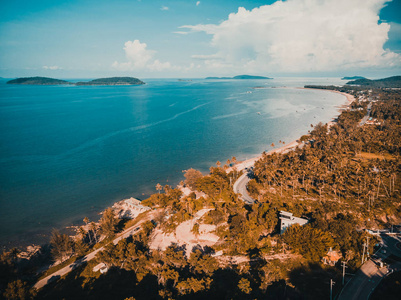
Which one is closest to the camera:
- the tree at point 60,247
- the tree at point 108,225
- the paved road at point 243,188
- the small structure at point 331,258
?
the small structure at point 331,258

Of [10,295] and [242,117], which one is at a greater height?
[242,117]

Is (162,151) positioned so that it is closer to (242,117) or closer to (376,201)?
(376,201)

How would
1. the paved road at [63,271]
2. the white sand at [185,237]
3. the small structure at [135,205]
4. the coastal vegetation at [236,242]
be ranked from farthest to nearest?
the small structure at [135,205] → the white sand at [185,237] → the paved road at [63,271] → the coastal vegetation at [236,242]

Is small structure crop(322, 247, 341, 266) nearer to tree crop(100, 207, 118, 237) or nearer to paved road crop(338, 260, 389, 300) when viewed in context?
paved road crop(338, 260, 389, 300)

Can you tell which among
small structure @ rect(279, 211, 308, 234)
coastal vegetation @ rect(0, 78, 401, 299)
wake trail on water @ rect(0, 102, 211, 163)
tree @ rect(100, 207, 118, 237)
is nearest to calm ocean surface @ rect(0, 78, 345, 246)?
wake trail on water @ rect(0, 102, 211, 163)

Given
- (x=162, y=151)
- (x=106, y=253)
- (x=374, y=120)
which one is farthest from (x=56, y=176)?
(x=374, y=120)

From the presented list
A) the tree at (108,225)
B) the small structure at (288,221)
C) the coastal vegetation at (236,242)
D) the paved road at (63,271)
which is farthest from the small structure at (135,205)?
the small structure at (288,221)

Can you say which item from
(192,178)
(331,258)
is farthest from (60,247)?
(331,258)

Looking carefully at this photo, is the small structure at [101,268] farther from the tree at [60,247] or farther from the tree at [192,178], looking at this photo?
the tree at [192,178]
